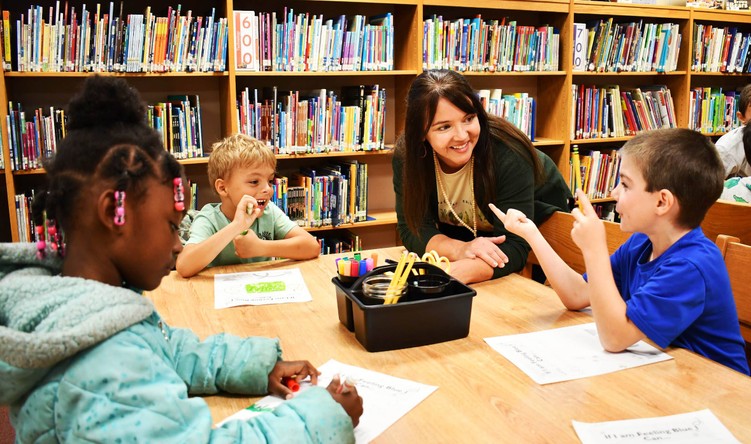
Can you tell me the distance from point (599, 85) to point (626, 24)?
432mm

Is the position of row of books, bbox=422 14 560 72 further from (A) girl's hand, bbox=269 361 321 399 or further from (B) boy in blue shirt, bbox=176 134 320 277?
(A) girl's hand, bbox=269 361 321 399

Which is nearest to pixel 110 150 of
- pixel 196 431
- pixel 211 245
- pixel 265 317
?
pixel 196 431

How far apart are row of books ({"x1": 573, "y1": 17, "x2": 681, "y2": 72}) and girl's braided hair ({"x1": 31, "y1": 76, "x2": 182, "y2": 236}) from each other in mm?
3623

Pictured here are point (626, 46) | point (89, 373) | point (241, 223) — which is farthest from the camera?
point (626, 46)

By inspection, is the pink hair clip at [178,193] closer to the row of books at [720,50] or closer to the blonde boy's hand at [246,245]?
the blonde boy's hand at [246,245]

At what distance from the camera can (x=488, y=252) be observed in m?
1.68

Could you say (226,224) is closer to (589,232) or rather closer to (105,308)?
(589,232)

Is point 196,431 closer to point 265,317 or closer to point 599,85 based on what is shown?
point 265,317

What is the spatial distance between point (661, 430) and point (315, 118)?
2666 millimetres

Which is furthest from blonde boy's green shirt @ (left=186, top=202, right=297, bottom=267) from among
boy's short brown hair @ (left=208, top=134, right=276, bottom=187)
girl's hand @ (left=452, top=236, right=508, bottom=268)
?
girl's hand @ (left=452, top=236, right=508, bottom=268)

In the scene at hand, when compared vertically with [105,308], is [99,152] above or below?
above

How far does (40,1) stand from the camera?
2.95 m

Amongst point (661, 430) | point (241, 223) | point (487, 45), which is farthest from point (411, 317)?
point (487, 45)

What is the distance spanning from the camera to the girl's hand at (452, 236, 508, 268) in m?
1.67
